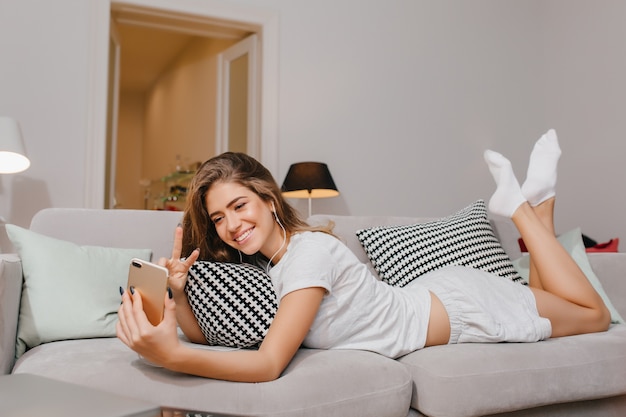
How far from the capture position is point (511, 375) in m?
1.32

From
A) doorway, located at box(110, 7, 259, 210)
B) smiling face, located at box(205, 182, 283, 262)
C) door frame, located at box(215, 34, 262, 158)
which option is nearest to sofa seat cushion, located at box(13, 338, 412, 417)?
smiling face, located at box(205, 182, 283, 262)

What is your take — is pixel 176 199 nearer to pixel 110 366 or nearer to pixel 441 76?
pixel 441 76

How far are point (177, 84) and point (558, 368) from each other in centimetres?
587

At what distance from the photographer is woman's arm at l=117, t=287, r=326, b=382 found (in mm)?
953

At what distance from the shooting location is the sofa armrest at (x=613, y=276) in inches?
83.8

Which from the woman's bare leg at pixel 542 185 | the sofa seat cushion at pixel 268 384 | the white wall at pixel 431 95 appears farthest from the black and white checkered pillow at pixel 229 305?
the white wall at pixel 431 95

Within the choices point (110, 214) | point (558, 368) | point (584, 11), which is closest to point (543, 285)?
point (558, 368)

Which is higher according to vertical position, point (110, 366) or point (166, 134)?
point (166, 134)

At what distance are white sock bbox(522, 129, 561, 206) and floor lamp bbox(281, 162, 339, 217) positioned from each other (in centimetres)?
147

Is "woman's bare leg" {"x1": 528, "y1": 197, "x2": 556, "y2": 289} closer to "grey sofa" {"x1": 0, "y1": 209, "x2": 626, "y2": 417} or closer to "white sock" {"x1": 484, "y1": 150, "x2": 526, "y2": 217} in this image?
"white sock" {"x1": 484, "y1": 150, "x2": 526, "y2": 217}

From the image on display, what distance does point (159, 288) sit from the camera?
0.95m

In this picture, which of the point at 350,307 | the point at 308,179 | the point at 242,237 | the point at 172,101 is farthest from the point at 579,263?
the point at 172,101

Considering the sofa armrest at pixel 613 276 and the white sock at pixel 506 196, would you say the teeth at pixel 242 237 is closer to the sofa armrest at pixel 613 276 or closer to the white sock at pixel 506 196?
the white sock at pixel 506 196

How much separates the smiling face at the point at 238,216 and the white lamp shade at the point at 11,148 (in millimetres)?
1577
